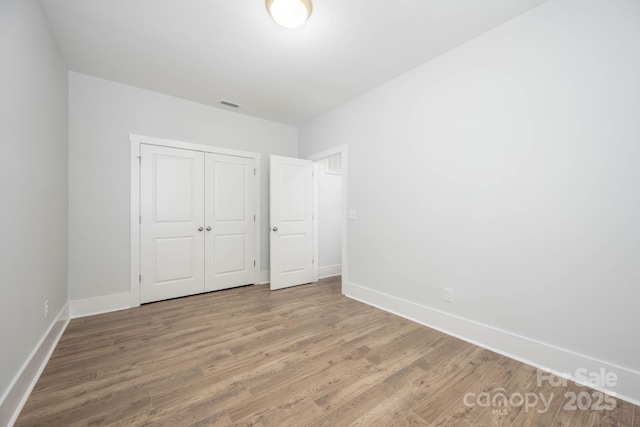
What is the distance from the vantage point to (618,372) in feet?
5.40

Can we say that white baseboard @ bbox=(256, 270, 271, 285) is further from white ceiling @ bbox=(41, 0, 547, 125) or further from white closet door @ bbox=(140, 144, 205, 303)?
white ceiling @ bbox=(41, 0, 547, 125)

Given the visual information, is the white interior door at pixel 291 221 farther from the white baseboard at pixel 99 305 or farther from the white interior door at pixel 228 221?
the white baseboard at pixel 99 305

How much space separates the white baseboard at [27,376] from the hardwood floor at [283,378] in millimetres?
49

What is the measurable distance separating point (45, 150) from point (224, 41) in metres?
1.80

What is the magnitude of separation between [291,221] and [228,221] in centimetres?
98

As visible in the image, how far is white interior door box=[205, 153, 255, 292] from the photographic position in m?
3.80

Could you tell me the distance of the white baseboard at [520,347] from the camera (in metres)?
1.63

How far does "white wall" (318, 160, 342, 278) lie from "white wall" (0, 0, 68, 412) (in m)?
3.41

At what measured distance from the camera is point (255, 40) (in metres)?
2.40

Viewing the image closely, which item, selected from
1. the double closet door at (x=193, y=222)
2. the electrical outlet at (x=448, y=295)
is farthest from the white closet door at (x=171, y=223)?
the electrical outlet at (x=448, y=295)

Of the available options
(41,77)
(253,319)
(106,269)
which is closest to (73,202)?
(106,269)

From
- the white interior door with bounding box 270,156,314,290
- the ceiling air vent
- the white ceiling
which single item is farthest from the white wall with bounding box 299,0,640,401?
the ceiling air vent

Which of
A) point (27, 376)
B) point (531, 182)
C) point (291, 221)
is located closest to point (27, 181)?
point (27, 376)

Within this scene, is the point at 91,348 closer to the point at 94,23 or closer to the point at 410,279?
the point at 94,23
